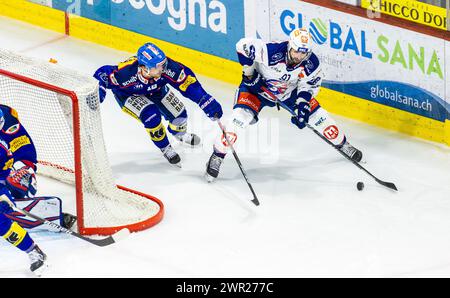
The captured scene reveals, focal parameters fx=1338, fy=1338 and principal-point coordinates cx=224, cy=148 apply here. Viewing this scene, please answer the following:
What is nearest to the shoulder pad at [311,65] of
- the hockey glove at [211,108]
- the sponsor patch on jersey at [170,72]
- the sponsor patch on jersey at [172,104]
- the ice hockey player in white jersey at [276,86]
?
the ice hockey player in white jersey at [276,86]

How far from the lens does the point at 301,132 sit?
1006 centimetres

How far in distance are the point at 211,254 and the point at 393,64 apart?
2.40 meters

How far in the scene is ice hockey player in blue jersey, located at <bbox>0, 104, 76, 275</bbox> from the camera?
788 centimetres

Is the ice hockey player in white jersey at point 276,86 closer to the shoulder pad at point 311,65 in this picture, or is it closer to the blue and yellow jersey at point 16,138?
the shoulder pad at point 311,65

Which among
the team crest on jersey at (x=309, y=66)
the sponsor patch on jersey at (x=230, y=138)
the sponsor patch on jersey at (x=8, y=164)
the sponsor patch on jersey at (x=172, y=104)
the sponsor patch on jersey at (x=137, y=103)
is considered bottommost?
the sponsor patch on jersey at (x=230, y=138)

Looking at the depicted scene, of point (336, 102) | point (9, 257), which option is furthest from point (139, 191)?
point (336, 102)

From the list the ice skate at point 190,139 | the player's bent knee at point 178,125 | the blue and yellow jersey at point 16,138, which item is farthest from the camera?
the ice skate at point 190,139

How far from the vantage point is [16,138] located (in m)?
8.27

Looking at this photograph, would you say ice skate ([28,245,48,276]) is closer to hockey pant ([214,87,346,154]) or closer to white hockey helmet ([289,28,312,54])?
hockey pant ([214,87,346,154])

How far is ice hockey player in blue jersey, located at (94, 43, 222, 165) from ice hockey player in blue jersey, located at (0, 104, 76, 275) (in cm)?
94

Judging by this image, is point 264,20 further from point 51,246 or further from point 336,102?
point 51,246

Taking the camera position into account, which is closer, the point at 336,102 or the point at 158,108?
the point at 158,108

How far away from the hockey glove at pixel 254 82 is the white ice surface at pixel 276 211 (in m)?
0.64

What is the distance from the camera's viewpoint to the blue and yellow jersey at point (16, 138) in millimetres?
8203
